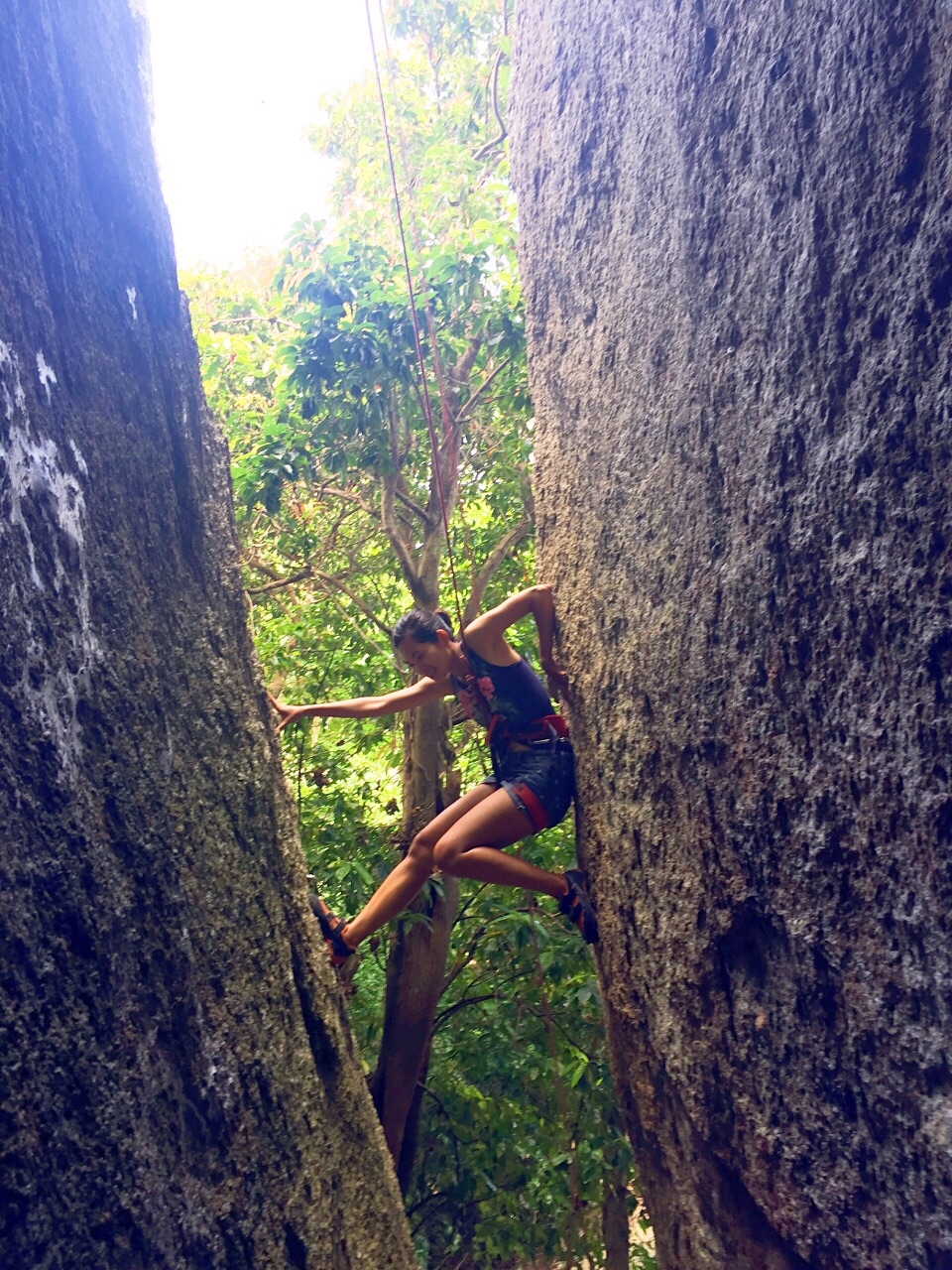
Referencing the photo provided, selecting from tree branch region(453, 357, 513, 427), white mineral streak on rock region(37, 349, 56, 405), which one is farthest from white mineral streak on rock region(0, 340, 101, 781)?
tree branch region(453, 357, 513, 427)

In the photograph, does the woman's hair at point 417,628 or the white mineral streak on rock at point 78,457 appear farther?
the woman's hair at point 417,628

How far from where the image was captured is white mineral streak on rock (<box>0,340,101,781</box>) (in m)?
1.98

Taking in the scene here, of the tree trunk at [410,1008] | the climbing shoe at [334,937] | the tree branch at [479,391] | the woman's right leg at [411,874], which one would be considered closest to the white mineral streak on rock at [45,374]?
the climbing shoe at [334,937]

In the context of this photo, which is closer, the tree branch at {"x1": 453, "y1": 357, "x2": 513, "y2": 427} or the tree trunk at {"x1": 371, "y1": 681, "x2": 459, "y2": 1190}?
the tree trunk at {"x1": 371, "y1": 681, "x2": 459, "y2": 1190}

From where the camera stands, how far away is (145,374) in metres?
2.75

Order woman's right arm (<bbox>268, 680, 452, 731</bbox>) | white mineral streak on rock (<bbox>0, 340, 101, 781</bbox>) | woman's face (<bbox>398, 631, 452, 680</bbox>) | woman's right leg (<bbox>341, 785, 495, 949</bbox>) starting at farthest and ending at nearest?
1. woman's right arm (<bbox>268, 680, 452, 731</bbox>)
2. woman's face (<bbox>398, 631, 452, 680</bbox>)
3. woman's right leg (<bbox>341, 785, 495, 949</bbox>)
4. white mineral streak on rock (<bbox>0, 340, 101, 781</bbox>)

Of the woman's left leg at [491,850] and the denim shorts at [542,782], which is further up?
the denim shorts at [542,782]

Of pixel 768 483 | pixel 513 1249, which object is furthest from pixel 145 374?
pixel 513 1249

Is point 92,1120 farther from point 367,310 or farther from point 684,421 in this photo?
point 367,310

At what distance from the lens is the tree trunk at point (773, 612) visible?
6.27 feet

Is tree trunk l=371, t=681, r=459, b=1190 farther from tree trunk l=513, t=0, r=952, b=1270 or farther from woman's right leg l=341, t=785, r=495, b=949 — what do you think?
tree trunk l=513, t=0, r=952, b=1270

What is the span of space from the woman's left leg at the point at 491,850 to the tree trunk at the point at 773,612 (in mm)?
349

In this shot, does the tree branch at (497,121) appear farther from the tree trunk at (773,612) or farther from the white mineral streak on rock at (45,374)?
the white mineral streak on rock at (45,374)

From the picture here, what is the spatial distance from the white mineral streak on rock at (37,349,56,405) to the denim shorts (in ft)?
7.53
